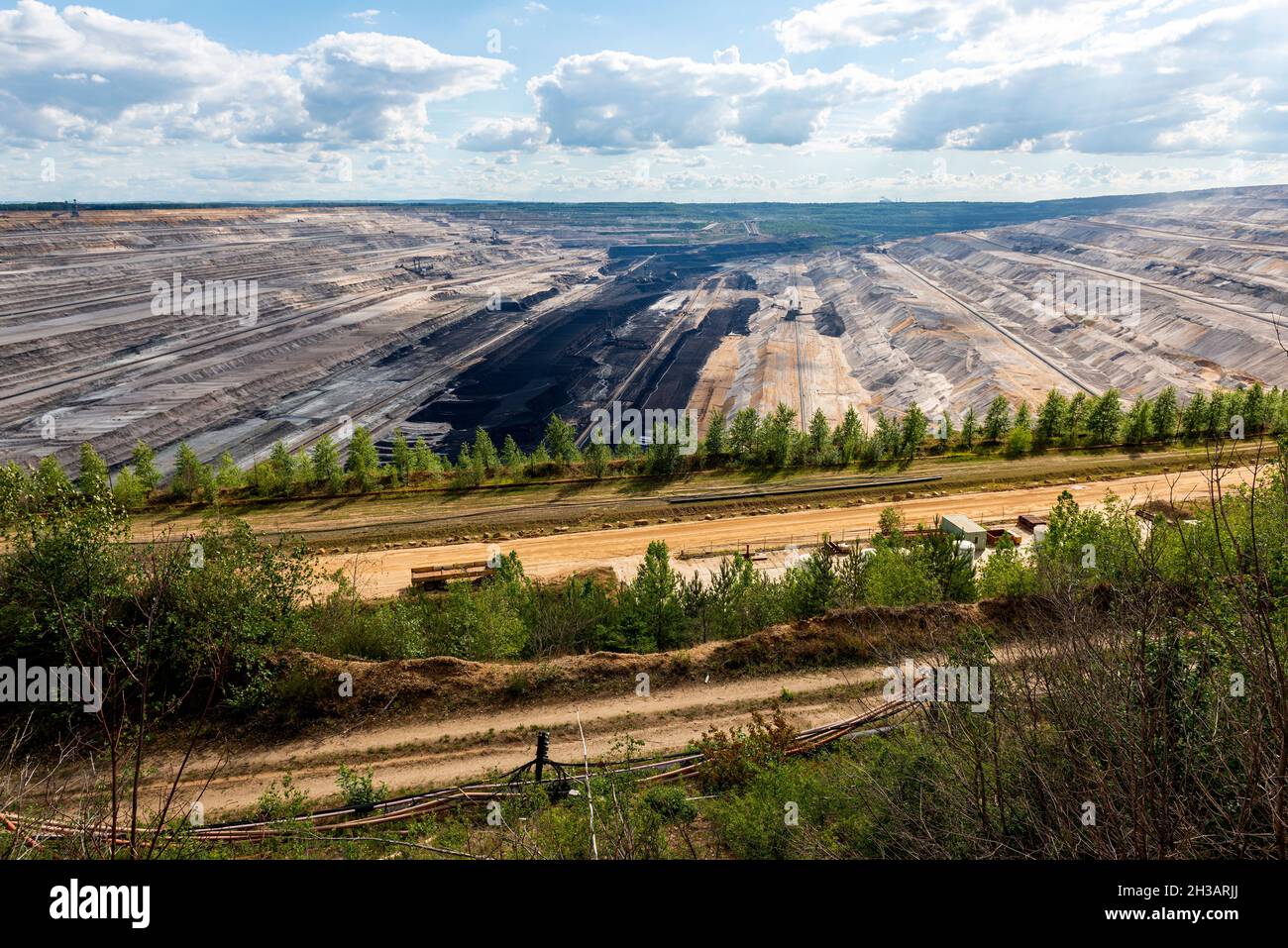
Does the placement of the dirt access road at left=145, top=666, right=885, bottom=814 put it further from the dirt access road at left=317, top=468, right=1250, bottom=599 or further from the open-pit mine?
the open-pit mine

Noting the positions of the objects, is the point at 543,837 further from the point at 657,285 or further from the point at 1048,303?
the point at 657,285

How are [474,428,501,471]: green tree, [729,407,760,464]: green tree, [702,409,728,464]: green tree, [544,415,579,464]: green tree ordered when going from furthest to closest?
[702,409,728,464]: green tree → [544,415,579,464]: green tree → [729,407,760,464]: green tree → [474,428,501,471]: green tree

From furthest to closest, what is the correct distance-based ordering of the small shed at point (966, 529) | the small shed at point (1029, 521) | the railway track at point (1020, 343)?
the railway track at point (1020, 343)
the small shed at point (1029, 521)
the small shed at point (966, 529)

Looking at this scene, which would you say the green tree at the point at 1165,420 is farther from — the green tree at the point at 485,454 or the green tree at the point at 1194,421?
Result: the green tree at the point at 485,454

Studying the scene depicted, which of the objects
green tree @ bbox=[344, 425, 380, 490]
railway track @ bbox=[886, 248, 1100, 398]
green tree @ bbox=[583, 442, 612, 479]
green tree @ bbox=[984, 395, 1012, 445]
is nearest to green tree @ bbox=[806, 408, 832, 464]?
green tree @ bbox=[583, 442, 612, 479]

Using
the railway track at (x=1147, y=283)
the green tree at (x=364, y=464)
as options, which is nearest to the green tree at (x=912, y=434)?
the green tree at (x=364, y=464)
